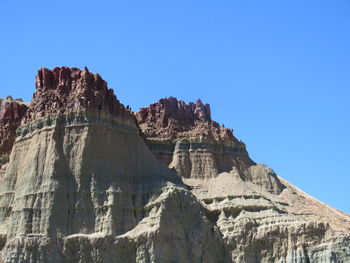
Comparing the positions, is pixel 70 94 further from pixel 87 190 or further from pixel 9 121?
pixel 87 190

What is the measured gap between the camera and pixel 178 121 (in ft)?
410

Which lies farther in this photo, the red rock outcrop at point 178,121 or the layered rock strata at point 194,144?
the red rock outcrop at point 178,121

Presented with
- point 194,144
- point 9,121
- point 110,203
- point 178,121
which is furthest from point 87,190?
point 178,121

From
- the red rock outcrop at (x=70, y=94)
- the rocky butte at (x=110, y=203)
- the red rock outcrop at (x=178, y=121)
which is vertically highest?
the red rock outcrop at (x=178, y=121)

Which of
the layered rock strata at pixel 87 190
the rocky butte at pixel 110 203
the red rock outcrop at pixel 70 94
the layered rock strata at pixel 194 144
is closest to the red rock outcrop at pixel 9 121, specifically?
the rocky butte at pixel 110 203

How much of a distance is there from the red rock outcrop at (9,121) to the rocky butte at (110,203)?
5.5 inches

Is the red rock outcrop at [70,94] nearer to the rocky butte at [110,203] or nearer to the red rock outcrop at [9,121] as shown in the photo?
the rocky butte at [110,203]

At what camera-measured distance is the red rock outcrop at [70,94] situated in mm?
103750

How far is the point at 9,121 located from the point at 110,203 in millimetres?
22982

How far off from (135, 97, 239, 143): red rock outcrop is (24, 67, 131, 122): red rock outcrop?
608 inches

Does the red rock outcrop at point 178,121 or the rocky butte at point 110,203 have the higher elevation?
the red rock outcrop at point 178,121

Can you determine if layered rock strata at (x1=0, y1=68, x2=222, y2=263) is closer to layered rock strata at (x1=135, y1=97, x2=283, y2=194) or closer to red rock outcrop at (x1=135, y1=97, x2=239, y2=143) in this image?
layered rock strata at (x1=135, y1=97, x2=283, y2=194)

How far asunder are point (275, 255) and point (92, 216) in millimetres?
21241

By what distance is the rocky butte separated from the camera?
95.3 m
